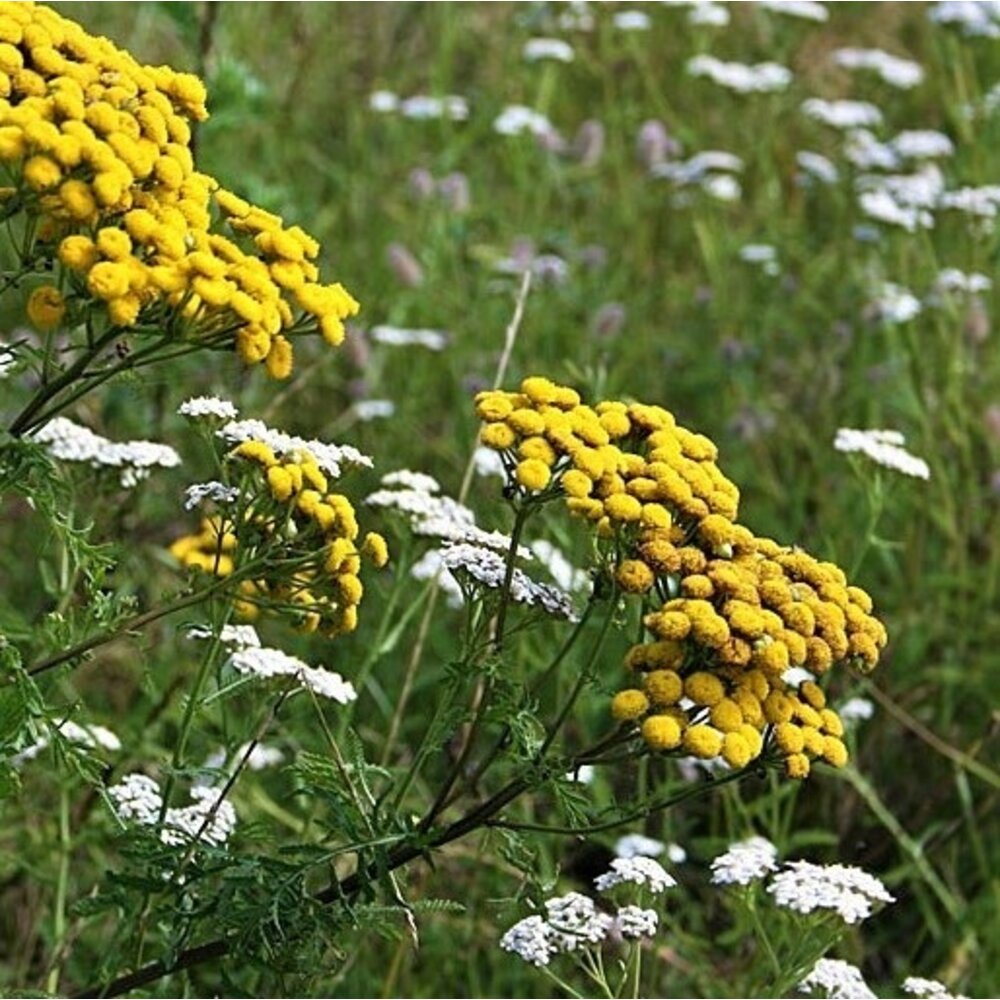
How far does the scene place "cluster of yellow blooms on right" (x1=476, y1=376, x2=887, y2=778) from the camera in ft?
6.97

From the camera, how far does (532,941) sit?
2.43m

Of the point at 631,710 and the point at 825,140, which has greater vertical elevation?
the point at 631,710

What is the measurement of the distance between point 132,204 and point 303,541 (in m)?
0.41

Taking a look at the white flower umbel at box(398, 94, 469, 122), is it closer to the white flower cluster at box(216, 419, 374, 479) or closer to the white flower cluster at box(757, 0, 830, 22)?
the white flower cluster at box(757, 0, 830, 22)

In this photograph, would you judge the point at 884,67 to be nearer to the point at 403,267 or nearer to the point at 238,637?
the point at 403,267

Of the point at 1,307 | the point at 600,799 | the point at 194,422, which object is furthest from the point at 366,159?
the point at 194,422

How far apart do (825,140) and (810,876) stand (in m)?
4.86

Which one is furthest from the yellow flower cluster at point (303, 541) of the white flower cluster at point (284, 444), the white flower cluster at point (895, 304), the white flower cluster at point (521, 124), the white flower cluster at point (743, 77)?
the white flower cluster at point (743, 77)

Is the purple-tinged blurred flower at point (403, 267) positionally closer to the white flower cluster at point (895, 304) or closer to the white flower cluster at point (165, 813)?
the white flower cluster at point (895, 304)

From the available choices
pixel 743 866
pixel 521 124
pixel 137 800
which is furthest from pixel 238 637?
pixel 521 124

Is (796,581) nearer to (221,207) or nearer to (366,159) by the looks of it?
(221,207)

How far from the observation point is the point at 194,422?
98.2 inches

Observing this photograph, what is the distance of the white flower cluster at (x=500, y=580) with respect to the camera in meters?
2.30

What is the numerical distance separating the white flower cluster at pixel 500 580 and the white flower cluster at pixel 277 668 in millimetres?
349
